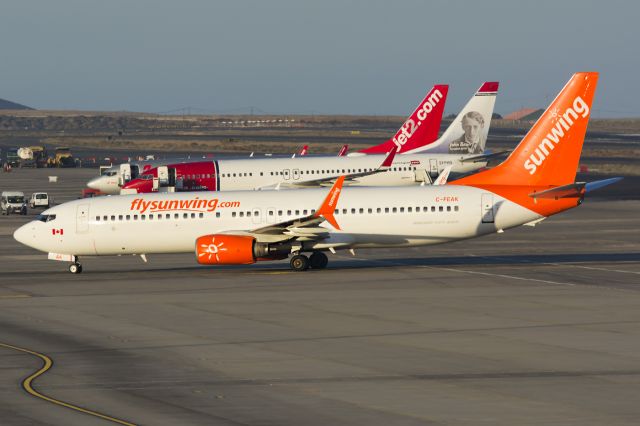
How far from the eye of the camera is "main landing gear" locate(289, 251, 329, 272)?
5000 cm

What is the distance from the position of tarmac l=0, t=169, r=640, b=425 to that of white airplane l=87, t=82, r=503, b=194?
2131 cm

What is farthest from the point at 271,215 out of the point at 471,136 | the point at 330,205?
the point at 471,136

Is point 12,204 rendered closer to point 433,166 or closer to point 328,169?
point 328,169

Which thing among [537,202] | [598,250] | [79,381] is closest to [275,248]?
[537,202]

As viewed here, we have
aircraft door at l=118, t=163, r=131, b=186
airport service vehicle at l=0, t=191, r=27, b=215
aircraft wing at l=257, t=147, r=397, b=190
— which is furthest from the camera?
aircraft door at l=118, t=163, r=131, b=186

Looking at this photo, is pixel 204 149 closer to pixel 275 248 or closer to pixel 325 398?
pixel 275 248

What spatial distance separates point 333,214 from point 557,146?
1022 centimetres

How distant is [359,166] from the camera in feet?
252

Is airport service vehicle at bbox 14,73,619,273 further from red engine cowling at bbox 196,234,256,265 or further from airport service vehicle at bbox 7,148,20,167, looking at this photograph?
airport service vehicle at bbox 7,148,20,167

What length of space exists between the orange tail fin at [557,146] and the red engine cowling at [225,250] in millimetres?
10328

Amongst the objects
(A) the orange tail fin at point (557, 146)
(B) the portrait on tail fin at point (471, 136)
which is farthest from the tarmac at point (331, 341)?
(B) the portrait on tail fin at point (471, 136)

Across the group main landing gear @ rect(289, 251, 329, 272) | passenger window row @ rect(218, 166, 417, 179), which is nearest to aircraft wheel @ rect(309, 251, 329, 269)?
main landing gear @ rect(289, 251, 329, 272)

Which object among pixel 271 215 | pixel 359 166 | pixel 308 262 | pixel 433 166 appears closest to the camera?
pixel 271 215

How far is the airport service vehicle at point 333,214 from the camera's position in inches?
1919
